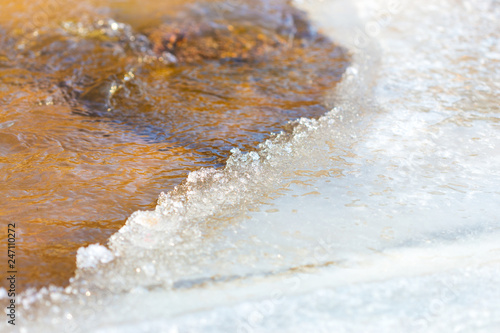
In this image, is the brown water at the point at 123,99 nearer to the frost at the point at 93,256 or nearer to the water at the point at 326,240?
the frost at the point at 93,256

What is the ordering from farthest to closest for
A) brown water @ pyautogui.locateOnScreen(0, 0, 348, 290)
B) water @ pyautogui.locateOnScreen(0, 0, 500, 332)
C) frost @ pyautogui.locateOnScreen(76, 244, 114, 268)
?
brown water @ pyautogui.locateOnScreen(0, 0, 348, 290) < frost @ pyautogui.locateOnScreen(76, 244, 114, 268) < water @ pyautogui.locateOnScreen(0, 0, 500, 332)

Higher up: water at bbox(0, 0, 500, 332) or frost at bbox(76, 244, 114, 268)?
water at bbox(0, 0, 500, 332)

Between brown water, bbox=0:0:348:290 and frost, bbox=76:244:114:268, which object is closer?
frost, bbox=76:244:114:268

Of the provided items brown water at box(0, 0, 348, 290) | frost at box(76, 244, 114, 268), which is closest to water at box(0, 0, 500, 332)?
frost at box(76, 244, 114, 268)

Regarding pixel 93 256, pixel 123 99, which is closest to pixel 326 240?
pixel 93 256

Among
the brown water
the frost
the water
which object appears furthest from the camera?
the brown water

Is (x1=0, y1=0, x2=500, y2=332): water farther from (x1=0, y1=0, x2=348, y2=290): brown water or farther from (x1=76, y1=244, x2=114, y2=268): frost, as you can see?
(x1=0, y1=0, x2=348, y2=290): brown water

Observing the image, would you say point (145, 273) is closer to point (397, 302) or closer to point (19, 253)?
point (19, 253)

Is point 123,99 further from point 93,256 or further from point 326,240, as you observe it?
point 326,240
